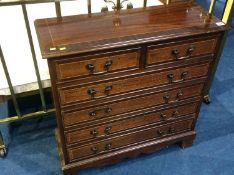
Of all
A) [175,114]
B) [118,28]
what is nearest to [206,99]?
[175,114]

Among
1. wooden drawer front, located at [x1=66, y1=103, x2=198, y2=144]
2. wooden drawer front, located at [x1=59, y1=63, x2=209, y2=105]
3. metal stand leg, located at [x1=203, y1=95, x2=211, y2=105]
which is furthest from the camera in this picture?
metal stand leg, located at [x1=203, y1=95, x2=211, y2=105]

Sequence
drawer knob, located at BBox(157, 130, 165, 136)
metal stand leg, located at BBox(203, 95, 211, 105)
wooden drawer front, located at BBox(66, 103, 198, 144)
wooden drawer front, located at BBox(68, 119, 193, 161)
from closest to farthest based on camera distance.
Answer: wooden drawer front, located at BBox(66, 103, 198, 144) → wooden drawer front, located at BBox(68, 119, 193, 161) → drawer knob, located at BBox(157, 130, 165, 136) → metal stand leg, located at BBox(203, 95, 211, 105)

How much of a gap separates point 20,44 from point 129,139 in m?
0.96

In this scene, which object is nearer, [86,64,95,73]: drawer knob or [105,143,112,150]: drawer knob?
[86,64,95,73]: drawer knob

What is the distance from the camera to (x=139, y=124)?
1856 millimetres

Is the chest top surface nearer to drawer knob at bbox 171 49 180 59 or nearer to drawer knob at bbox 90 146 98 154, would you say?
drawer knob at bbox 171 49 180 59

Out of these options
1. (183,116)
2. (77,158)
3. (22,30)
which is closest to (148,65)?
(183,116)

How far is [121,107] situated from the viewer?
1.70 m

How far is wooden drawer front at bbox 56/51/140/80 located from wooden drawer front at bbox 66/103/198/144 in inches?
15.9

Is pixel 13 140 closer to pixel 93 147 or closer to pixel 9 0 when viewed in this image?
pixel 93 147

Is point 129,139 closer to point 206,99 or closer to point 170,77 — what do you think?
point 170,77

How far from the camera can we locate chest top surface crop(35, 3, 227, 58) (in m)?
1.37

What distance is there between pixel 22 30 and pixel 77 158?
3.27ft

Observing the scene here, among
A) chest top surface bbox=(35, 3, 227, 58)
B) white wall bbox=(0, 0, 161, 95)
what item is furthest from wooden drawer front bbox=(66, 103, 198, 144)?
chest top surface bbox=(35, 3, 227, 58)
